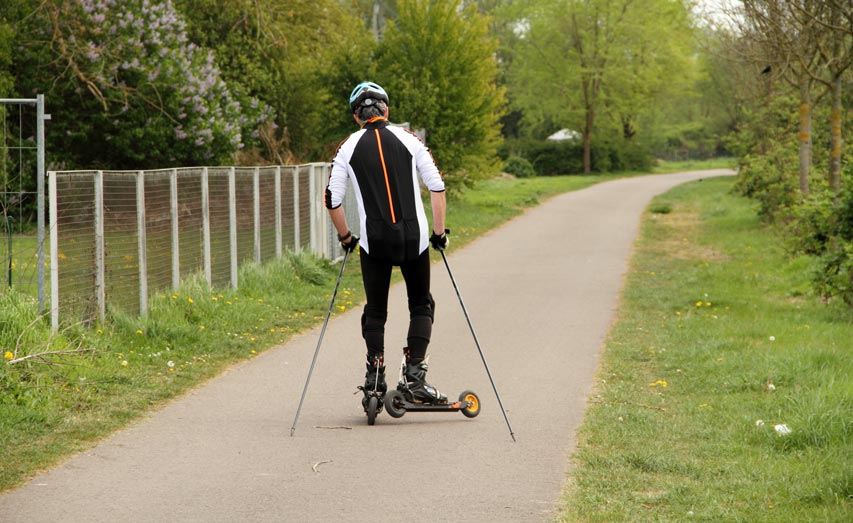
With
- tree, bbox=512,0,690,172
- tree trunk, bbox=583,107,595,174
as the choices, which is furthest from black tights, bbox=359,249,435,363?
tree trunk, bbox=583,107,595,174

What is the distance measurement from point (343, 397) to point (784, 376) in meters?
3.27

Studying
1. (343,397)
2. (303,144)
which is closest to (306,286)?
(343,397)

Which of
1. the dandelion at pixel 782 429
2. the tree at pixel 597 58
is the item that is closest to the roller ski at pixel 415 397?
the dandelion at pixel 782 429

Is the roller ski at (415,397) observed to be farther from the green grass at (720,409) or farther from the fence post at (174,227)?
the fence post at (174,227)

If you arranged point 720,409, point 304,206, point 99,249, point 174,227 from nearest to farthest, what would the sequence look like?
point 720,409 → point 99,249 → point 174,227 → point 304,206

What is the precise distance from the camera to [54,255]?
9.19 m

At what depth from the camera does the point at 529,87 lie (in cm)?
6581

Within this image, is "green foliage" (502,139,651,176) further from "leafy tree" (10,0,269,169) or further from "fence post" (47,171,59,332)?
"fence post" (47,171,59,332)

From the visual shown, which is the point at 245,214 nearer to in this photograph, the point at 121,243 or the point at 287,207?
the point at 287,207

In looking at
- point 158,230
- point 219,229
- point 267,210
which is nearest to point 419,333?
point 158,230

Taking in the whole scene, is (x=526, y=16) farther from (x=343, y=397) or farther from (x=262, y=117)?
(x=343, y=397)

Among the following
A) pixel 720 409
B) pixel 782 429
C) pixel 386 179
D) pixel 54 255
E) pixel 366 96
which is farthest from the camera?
pixel 54 255

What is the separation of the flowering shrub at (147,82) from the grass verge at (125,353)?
9.18m

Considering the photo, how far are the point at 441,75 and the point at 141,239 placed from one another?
763 inches
